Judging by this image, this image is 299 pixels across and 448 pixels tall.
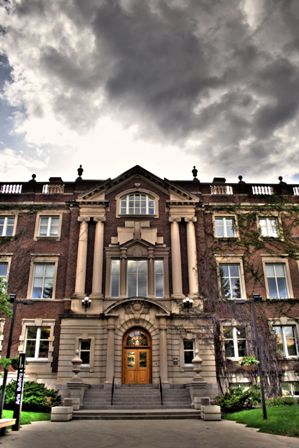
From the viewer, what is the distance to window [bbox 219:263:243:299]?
25469 millimetres

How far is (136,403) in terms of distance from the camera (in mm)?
20500

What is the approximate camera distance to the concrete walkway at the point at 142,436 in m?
10.8

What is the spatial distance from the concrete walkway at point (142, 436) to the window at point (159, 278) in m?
9.52

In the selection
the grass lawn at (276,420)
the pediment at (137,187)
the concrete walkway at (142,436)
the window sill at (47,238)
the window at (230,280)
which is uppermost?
the pediment at (137,187)

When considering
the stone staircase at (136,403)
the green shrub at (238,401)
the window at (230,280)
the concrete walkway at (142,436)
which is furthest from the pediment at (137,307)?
the concrete walkway at (142,436)

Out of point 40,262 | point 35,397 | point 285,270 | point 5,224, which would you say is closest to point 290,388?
point 285,270

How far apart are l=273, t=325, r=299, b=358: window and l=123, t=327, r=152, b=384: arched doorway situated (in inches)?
314

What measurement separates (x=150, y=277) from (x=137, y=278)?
863 mm

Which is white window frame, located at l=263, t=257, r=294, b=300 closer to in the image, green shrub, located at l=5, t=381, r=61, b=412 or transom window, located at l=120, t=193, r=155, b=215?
transom window, located at l=120, t=193, r=155, b=215

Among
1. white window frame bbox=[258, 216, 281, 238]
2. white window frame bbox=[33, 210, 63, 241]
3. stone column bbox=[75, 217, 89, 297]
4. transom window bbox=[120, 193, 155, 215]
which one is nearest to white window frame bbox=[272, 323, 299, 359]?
white window frame bbox=[258, 216, 281, 238]

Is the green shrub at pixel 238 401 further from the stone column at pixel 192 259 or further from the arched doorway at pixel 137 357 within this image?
the stone column at pixel 192 259

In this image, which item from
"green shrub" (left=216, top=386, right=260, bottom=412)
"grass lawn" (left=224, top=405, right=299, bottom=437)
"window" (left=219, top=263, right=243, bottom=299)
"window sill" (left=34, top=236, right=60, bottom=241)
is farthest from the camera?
"window sill" (left=34, top=236, right=60, bottom=241)

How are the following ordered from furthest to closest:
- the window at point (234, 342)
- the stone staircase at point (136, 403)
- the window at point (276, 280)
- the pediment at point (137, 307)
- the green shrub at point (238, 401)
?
the window at point (276, 280) → the window at point (234, 342) → the pediment at point (137, 307) → the green shrub at point (238, 401) → the stone staircase at point (136, 403)

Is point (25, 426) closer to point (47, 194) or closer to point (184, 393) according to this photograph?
point (184, 393)
